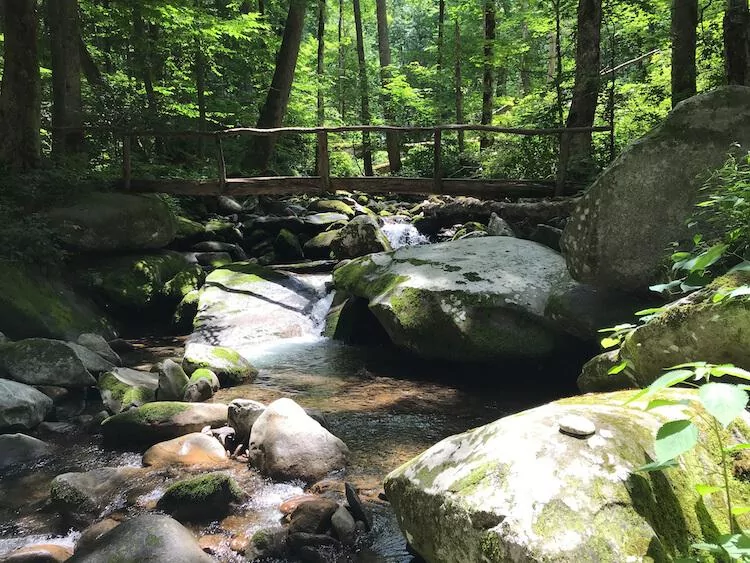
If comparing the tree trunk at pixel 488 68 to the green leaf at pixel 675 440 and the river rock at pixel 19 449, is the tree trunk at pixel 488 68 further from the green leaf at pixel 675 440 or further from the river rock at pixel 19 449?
the green leaf at pixel 675 440

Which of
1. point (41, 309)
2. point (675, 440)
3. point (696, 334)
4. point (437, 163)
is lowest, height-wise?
point (41, 309)

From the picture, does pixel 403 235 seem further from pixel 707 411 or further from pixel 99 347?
pixel 707 411

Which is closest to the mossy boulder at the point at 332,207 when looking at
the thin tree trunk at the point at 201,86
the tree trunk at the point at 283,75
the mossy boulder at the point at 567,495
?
the tree trunk at the point at 283,75

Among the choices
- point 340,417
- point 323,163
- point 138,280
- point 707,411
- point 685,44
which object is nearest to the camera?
point 707,411

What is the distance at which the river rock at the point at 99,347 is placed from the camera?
6.94 m

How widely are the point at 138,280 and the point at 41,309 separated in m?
1.95

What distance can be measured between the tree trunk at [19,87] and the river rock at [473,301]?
5.68 metres

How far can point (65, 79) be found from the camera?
1104 centimetres

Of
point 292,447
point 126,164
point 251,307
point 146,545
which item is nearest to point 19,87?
point 126,164

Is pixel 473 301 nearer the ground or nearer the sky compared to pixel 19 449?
nearer the sky

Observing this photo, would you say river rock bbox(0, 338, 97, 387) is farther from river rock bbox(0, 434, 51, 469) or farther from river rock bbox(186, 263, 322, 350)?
river rock bbox(186, 263, 322, 350)

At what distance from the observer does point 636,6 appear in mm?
11156

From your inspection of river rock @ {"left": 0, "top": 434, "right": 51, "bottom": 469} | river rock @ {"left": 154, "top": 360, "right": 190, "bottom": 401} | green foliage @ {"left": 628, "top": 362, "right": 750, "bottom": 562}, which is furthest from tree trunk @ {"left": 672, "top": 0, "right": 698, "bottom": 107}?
river rock @ {"left": 0, "top": 434, "right": 51, "bottom": 469}

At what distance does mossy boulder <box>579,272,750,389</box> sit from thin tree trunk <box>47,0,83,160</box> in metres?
10.5
